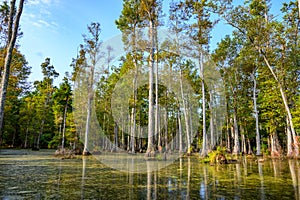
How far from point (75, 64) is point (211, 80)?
14054 mm

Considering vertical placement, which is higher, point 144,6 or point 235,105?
point 144,6

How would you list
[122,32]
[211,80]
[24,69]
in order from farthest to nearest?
[24,69]
[211,80]
[122,32]

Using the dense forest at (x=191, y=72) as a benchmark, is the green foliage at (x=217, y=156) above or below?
below

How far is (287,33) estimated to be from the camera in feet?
47.8

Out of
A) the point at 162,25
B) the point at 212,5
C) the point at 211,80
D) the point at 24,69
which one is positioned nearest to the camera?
the point at 212,5

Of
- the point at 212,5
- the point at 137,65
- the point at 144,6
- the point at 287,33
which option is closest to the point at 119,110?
the point at 137,65

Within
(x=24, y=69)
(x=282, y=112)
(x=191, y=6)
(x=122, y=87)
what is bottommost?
(x=282, y=112)

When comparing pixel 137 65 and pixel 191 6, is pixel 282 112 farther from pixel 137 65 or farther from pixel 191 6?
pixel 137 65

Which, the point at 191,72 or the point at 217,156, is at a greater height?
the point at 191,72

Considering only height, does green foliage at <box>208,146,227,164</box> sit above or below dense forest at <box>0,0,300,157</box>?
below

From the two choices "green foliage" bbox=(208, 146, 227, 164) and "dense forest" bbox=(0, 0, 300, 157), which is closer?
"green foliage" bbox=(208, 146, 227, 164)

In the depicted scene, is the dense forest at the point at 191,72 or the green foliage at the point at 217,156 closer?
the green foliage at the point at 217,156

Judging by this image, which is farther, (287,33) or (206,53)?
(206,53)

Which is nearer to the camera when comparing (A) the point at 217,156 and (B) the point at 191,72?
(A) the point at 217,156
